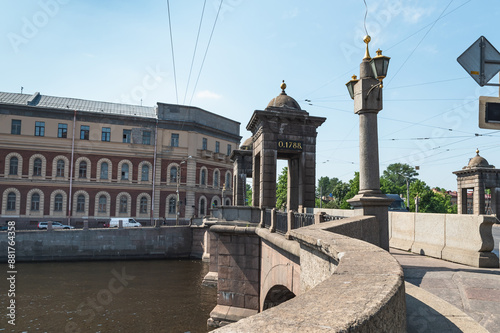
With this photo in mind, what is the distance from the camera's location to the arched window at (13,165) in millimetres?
39178

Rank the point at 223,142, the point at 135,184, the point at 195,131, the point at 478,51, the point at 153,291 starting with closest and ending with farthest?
the point at 478,51 < the point at 153,291 < the point at 135,184 < the point at 195,131 < the point at 223,142

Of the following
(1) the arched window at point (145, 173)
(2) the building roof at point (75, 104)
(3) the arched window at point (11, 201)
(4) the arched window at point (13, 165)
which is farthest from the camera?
(1) the arched window at point (145, 173)

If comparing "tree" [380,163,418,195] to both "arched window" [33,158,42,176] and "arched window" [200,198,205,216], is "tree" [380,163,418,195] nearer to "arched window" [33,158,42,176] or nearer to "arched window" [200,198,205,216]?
"arched window" [200,198,205,216]

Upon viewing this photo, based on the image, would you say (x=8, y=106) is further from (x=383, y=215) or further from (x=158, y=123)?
(x=383, y=215)

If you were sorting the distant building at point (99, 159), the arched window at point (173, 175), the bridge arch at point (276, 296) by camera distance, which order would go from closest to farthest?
the bridge arch at point (276, 296)
the distant building at point (99, 159)
the arched window at point (173, 175)

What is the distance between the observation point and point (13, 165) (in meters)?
39.3

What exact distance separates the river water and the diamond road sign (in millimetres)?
13899

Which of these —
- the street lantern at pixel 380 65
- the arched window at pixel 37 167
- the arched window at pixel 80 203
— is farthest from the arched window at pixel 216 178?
the street lantern at pixel 380 65

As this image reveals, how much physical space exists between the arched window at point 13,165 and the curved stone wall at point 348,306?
44.3 m

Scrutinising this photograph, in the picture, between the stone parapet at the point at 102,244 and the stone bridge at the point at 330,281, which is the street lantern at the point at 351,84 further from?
the stone parapet at the point at 102,244

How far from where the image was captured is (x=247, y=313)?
46.3 ft

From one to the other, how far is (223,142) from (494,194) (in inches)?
1255

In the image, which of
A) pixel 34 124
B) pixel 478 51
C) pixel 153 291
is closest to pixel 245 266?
pixel 153 291

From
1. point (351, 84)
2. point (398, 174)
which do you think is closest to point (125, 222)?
point (351, 84)
